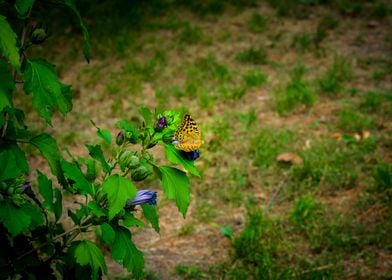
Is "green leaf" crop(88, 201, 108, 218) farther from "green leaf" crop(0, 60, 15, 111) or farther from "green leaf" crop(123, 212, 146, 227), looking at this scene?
"green leaf" crop(0, 60, 15, 111)

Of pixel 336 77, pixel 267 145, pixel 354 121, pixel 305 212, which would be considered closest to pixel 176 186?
pixel 305 212

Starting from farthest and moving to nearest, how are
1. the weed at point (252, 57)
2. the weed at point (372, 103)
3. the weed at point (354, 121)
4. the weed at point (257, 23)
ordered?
1. the weed at point (257, 23)
2. the weed at point (252, 57)
3. the weed at point (372, 103)
4. the weed at point (354, 121)

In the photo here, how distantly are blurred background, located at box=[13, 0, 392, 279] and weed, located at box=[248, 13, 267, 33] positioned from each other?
0.09 feet

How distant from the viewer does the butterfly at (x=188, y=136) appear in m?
1.76

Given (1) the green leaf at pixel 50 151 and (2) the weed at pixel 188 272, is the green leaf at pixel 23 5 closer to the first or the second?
(1) the green leaf at pixel 50 151

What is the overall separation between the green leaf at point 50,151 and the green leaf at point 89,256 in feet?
0.92

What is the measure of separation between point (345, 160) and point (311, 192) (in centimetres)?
48

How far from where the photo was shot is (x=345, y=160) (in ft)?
13.2

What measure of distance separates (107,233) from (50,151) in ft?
1.29

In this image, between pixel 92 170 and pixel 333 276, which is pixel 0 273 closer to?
pixel 92 170

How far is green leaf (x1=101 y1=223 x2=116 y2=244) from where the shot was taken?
1772mm

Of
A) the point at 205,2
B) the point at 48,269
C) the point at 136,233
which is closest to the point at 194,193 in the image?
the point at 136,233

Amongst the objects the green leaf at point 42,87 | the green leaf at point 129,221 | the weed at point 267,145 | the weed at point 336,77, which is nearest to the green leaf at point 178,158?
the green leaf at point 129,221

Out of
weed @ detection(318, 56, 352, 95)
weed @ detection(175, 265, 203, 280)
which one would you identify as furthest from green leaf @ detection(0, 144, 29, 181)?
weed @ detection(318, 56, 352, 95)
